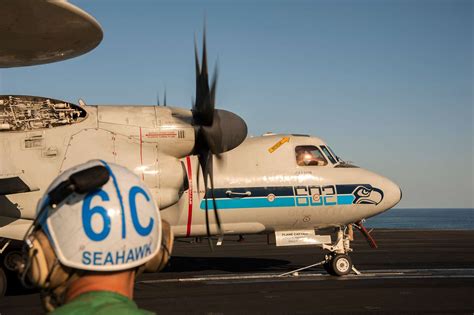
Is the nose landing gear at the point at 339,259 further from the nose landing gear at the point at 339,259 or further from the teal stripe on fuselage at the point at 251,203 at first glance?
the teal stripe on fuselage at the point at 251,203

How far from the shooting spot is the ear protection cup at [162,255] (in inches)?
106

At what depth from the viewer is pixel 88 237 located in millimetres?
2336

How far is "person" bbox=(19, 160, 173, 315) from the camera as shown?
231 cm

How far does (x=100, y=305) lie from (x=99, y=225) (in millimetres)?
365

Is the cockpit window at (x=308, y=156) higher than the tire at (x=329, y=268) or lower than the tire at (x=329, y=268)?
higher

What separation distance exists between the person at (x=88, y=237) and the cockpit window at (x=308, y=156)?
1560 cm

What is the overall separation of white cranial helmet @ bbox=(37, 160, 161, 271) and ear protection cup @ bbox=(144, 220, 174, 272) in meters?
0.22

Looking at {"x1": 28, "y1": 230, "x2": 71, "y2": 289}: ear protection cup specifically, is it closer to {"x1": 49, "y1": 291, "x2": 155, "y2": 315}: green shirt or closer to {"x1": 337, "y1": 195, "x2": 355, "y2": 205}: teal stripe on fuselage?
{"x1": 49, "y1": 291, "x2": 155, "y2": 315}: green shirt

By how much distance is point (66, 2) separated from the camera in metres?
5.03

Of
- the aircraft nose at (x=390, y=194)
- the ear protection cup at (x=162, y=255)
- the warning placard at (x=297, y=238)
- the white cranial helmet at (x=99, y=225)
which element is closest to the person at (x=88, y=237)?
the white cranial helmet at (x=99, y=225)

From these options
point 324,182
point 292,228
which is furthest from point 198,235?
point 324,182

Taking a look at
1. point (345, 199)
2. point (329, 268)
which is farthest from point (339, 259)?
point (345, 199)

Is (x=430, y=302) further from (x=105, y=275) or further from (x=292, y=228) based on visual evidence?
(x=105, y=275)

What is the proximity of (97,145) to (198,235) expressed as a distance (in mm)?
5007
